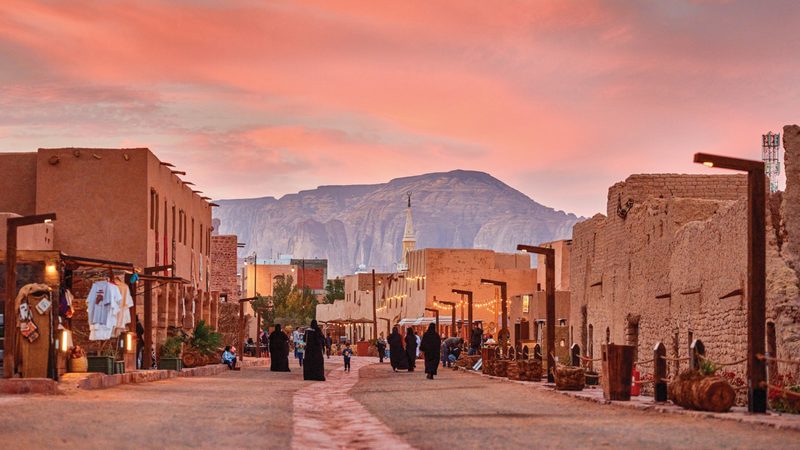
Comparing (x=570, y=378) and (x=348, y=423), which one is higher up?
(x=570, y=378)

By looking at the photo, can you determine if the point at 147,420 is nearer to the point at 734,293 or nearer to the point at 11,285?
the point at 11,285

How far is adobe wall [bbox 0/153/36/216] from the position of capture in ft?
135

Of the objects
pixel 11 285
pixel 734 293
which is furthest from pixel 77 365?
pixel 734 293

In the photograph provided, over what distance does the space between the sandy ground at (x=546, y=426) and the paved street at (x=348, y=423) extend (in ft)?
0.04

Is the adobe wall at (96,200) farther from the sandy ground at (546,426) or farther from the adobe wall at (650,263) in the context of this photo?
the sandy ground at (546,426)

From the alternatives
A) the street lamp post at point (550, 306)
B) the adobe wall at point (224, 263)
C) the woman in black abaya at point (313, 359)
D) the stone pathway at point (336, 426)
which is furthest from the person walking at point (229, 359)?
the adobe wall at point (224, 263)

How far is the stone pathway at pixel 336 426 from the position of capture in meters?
14.6

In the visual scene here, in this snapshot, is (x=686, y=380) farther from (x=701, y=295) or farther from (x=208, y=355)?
(x=208, y=355)

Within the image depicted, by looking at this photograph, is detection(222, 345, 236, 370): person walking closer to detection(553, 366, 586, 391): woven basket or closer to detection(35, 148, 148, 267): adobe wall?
detection(35, 148, 148, 267): adobe wall

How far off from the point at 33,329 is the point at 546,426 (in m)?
13.5

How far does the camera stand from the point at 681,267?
3003 centimetres

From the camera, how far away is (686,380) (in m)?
19.7

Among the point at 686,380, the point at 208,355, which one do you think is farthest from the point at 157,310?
the point at 686,380

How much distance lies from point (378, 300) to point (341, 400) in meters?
98.8
